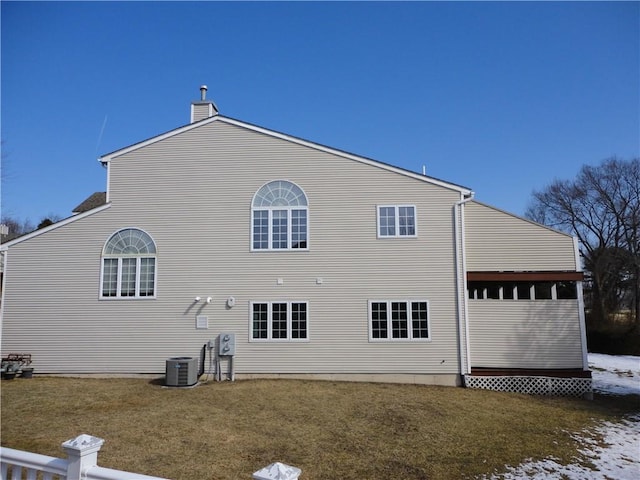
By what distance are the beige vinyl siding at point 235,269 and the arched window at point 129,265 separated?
0.24 meters

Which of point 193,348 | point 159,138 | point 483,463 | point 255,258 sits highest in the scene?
point 159,138

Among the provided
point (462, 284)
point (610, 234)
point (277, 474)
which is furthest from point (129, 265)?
point (610, 234)

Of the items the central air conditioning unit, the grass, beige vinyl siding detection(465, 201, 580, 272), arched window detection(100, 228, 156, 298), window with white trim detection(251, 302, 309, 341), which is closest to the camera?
the grass

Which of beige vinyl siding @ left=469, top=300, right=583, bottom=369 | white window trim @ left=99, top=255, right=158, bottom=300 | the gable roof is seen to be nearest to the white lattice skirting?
beige vinyl siding @ left=469, top=300, right=583, bottom=369

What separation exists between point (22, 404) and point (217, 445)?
5508 millimetres

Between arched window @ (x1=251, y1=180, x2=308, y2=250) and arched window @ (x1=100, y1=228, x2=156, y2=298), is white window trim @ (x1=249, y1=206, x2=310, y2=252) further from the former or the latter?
arched window @ (x1=100, y1=228, x2=156, y2=298)

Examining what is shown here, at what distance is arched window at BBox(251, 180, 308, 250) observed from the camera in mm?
13930

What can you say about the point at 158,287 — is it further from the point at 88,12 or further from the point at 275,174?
the point at 88,12

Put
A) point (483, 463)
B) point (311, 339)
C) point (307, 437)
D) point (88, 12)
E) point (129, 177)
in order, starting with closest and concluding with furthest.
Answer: point (483, 463), point (307, 437), point (88, 12), point (311, 339), point (129, 177)

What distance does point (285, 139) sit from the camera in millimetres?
14391

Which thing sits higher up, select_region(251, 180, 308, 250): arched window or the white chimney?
the white chimney

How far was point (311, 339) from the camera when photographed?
1341cm

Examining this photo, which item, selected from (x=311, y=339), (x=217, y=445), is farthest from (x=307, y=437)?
(x=311, y=339)

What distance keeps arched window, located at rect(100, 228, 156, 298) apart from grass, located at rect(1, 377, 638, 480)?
108 inches
